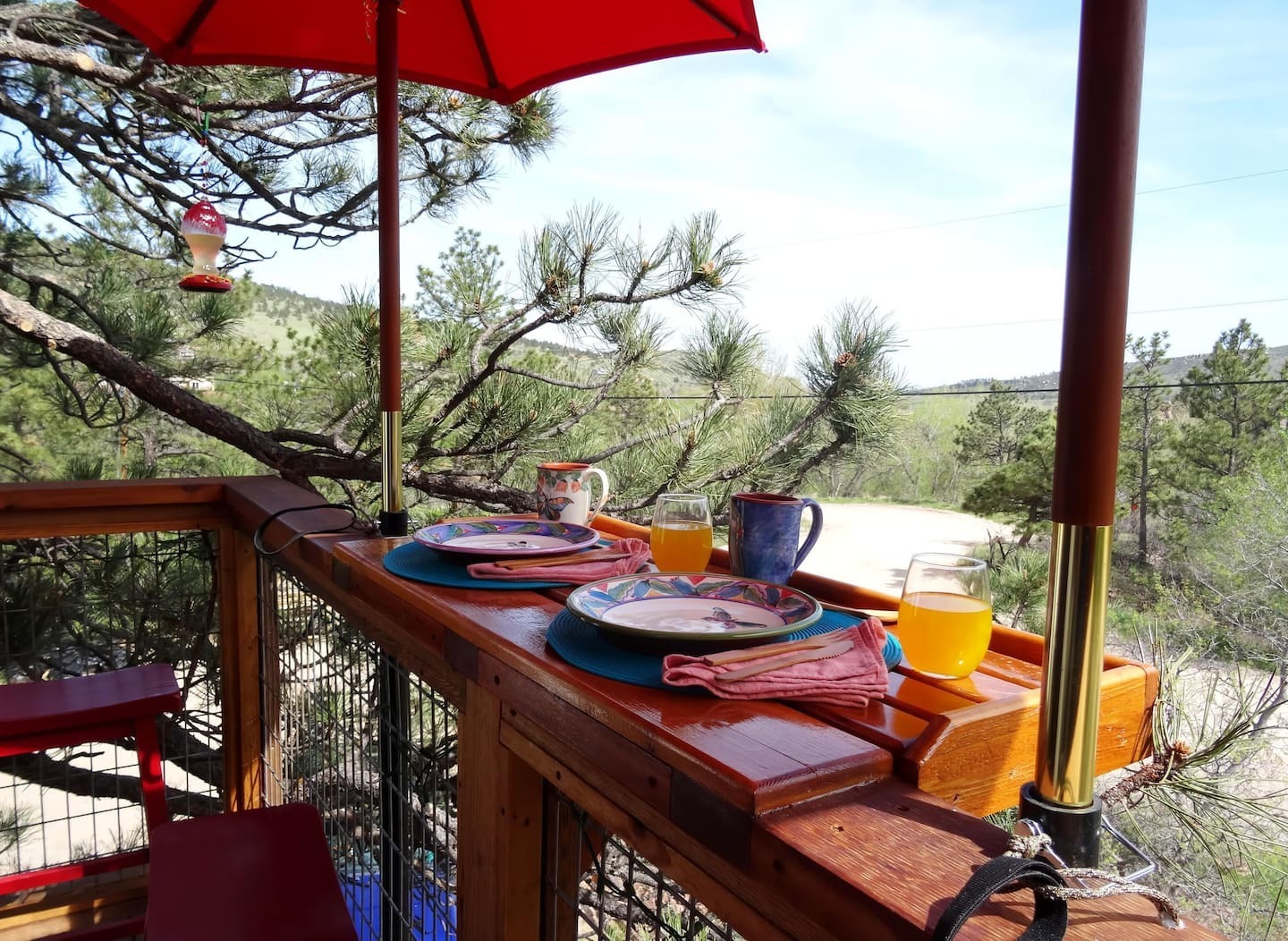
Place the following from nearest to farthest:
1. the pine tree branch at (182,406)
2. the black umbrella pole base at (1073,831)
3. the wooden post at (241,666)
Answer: the black umbrella pole base at (1073,831), the wooden post at (241,666), the pine tree branch at (182,406)

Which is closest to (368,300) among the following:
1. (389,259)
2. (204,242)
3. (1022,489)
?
(204,242)

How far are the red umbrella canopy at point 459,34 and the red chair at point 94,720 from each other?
1.29m

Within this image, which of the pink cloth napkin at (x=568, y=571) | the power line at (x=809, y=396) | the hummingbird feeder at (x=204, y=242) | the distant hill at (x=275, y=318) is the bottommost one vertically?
the pink cloth napkin at (x=568, y=571)

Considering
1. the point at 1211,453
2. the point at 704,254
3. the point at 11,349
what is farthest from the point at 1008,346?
the point at 11,349

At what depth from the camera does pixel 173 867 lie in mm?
1081

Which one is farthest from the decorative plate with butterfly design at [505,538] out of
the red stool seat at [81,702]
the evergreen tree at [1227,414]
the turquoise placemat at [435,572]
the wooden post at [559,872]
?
the evergreen tree at [1227,414]

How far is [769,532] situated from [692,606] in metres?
0.20

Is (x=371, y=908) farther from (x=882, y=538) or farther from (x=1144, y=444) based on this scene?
(x=882, y=538)

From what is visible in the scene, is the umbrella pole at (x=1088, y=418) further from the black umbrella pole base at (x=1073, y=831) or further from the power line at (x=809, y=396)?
the power line at (x=809, y=396)

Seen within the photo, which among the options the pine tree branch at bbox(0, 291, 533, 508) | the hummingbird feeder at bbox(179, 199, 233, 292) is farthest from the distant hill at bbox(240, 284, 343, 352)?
the hummingbird feeder at bbox(179, 199, 233, 292)

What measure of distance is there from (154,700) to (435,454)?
2230mm

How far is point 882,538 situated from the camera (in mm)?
7199

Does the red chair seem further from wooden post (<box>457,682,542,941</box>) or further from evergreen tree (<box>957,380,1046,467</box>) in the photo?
evergreen tree (<box>957,380,1046,467</box>)

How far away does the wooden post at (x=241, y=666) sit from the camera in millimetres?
1955
